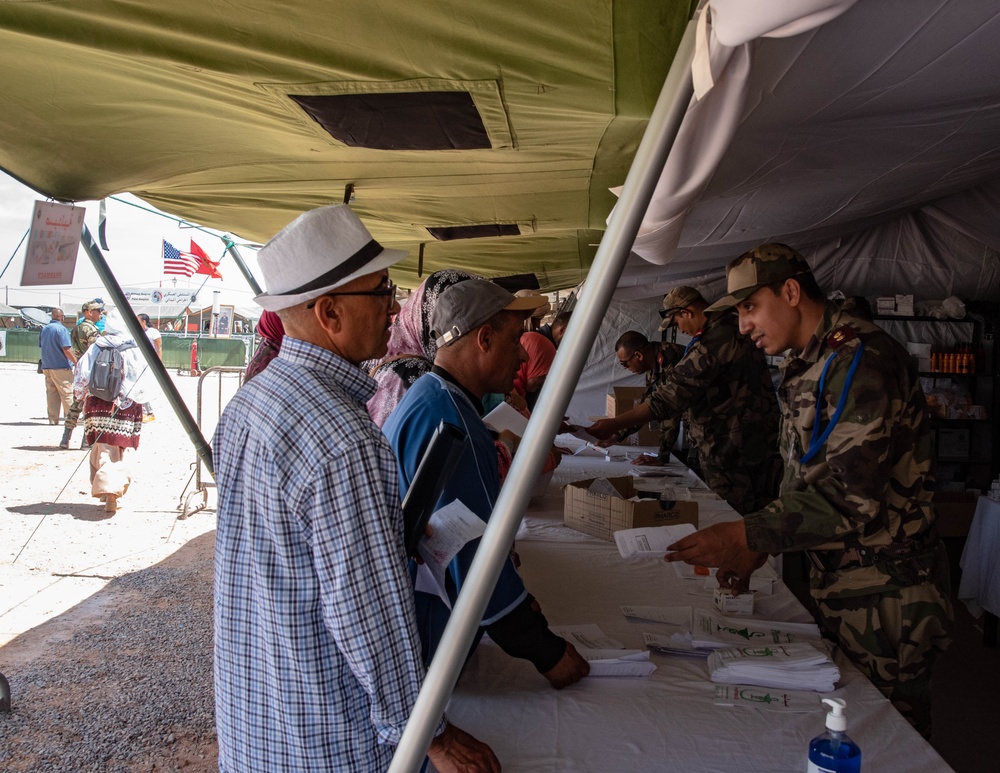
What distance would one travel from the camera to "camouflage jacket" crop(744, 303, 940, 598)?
1.92m

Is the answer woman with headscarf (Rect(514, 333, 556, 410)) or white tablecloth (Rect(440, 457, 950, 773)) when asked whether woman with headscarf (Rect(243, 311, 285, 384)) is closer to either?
white tablecloth (Rect(440, 457, 950, 773))

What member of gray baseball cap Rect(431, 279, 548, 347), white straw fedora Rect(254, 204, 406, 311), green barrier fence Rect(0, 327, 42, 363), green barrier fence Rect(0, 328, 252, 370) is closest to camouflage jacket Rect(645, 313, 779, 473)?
gray baseball cap Rect(431, 279, 548, 347)

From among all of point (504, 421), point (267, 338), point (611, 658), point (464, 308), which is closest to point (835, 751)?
point (611, 658)

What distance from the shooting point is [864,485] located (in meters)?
1.91

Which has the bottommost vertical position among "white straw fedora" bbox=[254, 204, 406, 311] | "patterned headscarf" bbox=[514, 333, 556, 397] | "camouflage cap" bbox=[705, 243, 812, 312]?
"patterned headscarf" bbox=[514, 333, 556, 397]

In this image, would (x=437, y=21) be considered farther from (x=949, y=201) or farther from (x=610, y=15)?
(x=949, y=201)

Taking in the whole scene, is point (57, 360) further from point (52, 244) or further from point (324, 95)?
point (324, 95)

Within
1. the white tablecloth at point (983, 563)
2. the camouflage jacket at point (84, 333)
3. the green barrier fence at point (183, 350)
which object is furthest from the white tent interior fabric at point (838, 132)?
the green barrier fence at point (183, 350)

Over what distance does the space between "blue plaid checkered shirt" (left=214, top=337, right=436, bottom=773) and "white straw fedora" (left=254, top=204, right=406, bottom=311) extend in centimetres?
16

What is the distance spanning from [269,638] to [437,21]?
1298 mm

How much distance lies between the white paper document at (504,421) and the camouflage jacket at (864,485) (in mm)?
856

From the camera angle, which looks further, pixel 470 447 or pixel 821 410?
pixel 821 410

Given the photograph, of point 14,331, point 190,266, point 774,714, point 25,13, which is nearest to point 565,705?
point 774,714

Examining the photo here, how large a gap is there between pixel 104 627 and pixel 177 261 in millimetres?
9162
